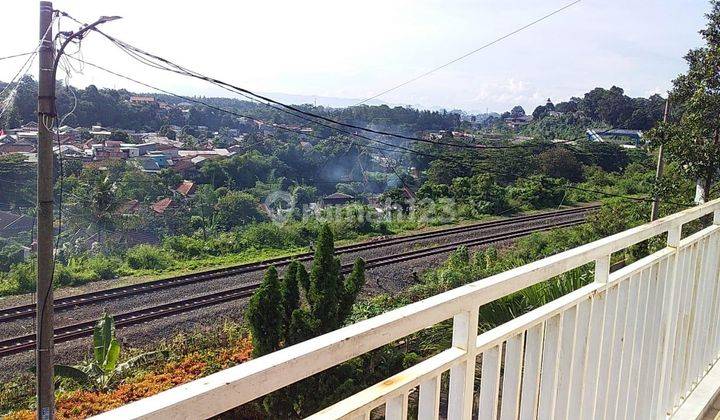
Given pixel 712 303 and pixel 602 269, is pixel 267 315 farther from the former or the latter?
pixel 602 269

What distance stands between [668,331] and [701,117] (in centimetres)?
699

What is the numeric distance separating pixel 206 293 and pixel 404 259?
4.23m

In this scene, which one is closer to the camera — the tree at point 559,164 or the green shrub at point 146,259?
the green shrub at point 146,259

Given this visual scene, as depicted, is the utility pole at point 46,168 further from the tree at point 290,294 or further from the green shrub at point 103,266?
the green shrub at point 103,266

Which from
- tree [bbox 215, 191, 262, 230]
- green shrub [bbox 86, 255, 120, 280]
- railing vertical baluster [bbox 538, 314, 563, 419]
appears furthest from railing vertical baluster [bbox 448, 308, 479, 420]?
tree [bbox 215, 191, 262, 230]

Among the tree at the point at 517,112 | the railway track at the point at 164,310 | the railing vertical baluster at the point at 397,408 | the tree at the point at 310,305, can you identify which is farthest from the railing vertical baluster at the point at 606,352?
the tree at the point at 517,112

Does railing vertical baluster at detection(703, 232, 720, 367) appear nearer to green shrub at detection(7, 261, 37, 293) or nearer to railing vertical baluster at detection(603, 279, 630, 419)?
railing vertical baluster at detection(603, 279, 630, 419)

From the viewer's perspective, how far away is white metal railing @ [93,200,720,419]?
0.56m

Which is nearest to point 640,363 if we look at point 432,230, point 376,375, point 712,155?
point 376,375

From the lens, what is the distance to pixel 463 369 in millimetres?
801

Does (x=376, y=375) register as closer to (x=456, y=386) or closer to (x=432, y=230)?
(x=456, y=386)

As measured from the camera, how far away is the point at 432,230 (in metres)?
17.2

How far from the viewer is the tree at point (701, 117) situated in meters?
7.27

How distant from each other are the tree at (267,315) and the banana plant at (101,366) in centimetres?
169
